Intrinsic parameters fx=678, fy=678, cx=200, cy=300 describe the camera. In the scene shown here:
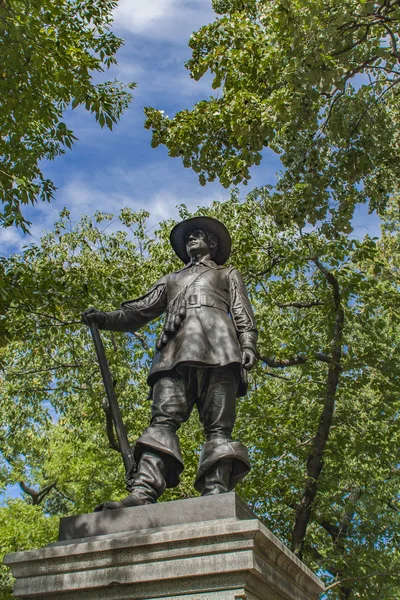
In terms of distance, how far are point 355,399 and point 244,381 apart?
1030cm

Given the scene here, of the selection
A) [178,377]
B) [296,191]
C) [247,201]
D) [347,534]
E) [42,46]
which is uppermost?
[247,201]

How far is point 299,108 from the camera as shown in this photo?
858 cm

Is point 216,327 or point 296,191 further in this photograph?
point 296,191

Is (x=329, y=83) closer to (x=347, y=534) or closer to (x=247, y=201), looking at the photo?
(x=247, y=201)

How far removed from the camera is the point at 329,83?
832cm

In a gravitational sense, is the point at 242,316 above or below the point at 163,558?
above

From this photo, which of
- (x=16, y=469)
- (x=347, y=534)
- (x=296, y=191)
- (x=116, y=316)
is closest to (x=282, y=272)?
(x=296, y=191)

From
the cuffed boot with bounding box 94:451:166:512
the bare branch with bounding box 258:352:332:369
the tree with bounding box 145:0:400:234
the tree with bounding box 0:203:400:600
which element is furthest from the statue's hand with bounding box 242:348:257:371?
the bare branch with bounding box 258:352:332:369

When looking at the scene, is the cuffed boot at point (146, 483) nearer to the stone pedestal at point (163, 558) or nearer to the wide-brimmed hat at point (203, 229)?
the stone pedestal at point (163, 558)

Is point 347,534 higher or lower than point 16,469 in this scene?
lower

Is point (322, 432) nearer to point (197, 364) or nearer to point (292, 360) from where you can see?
point (292, 360)

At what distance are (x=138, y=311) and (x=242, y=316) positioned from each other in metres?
0.86

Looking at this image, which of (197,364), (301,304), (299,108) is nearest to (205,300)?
(197,364)

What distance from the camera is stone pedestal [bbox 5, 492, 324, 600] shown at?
3539 mm
